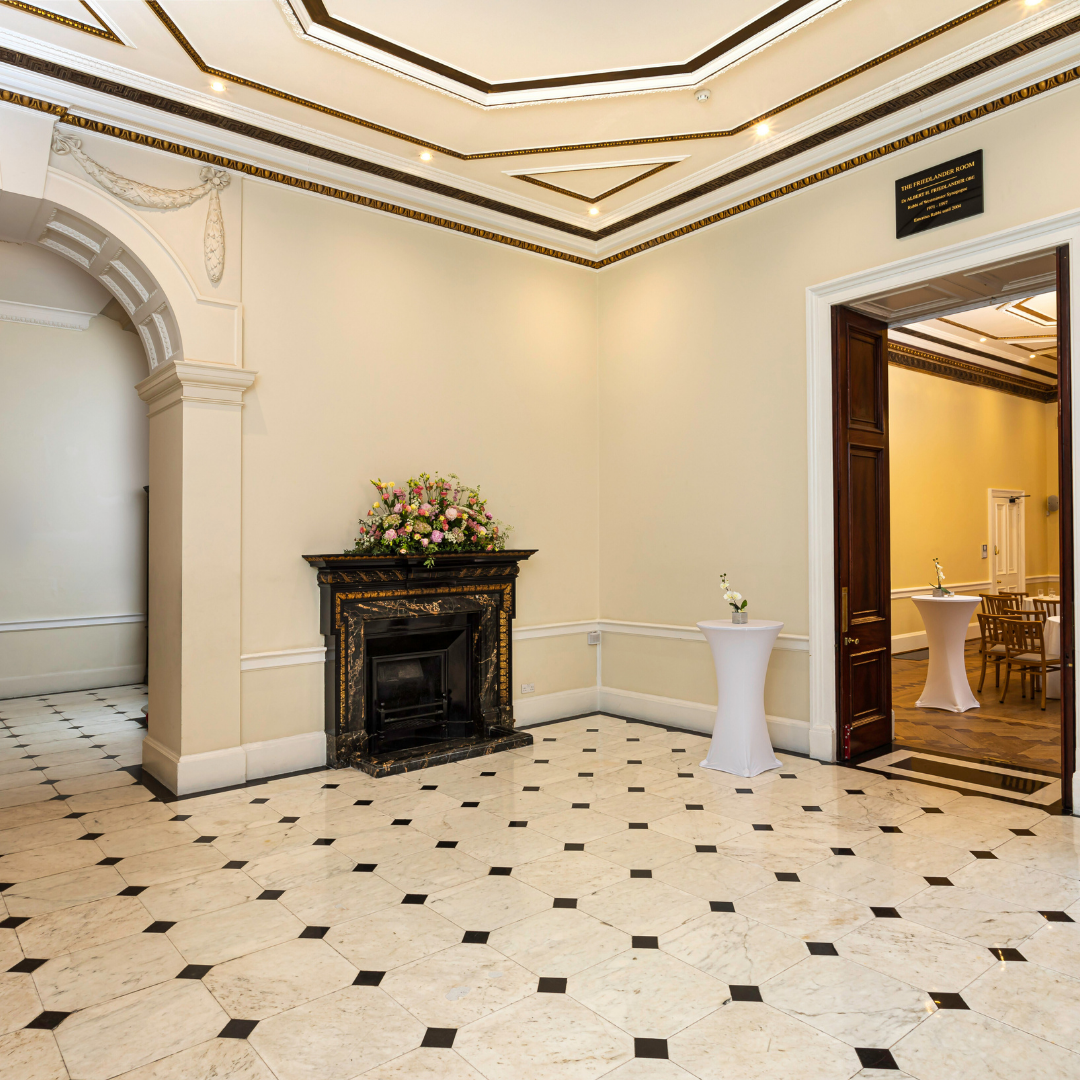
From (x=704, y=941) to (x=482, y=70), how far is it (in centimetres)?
499

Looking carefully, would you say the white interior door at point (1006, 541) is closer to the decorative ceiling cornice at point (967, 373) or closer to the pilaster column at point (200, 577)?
the decorative ceiling cornice at point (967, 373)

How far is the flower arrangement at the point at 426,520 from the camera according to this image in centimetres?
587

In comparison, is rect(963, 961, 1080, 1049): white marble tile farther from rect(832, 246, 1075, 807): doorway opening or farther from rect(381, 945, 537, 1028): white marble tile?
rect(832, 246, 1075, 807): doorway opening

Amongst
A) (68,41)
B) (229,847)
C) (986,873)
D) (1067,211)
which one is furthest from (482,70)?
(986,873)

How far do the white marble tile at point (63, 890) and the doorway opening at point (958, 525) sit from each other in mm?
4714

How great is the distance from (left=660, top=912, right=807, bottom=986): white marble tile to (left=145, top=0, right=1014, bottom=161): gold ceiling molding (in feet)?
15.9

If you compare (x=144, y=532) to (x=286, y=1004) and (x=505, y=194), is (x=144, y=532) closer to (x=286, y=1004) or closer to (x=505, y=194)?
Answer: (x=505, y=194)

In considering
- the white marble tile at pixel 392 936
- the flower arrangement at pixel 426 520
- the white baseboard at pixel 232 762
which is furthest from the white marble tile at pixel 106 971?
the flower arrangement at pixel 426 520

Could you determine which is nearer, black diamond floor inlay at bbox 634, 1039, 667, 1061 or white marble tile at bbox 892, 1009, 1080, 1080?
white marble tile at bbox 892, 1009, 1080, 1080

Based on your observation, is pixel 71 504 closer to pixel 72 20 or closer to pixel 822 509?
pixel 72 20

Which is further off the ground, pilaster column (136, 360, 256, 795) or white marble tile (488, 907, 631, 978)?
pilaster column (136, 360, 256, 795)

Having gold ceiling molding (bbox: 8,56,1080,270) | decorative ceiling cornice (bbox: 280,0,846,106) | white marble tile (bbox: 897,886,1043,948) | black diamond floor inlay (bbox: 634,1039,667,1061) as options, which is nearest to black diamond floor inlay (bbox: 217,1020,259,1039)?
black diamond floor inlay (bbox: 634,1039,667,1061)

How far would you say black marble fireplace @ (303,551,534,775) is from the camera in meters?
5.72

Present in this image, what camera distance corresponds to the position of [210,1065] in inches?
96.4
